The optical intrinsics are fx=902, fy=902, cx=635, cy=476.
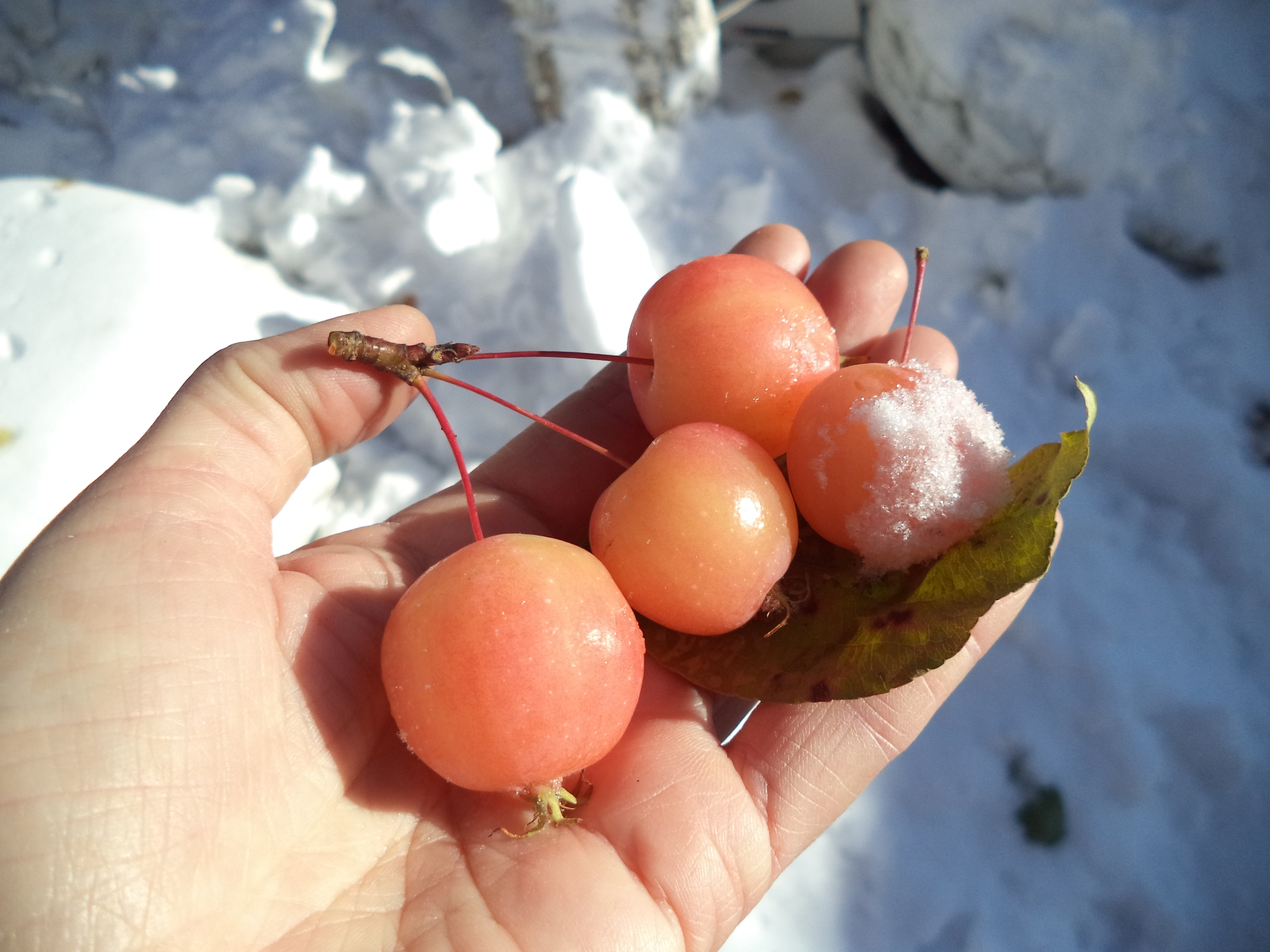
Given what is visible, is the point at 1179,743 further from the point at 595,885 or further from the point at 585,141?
the point at 585,141

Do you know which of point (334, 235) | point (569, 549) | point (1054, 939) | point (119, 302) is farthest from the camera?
point (334, 235)

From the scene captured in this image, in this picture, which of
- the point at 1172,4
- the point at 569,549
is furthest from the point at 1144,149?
the point at 569,549

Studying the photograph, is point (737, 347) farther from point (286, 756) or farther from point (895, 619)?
point (286, 756)

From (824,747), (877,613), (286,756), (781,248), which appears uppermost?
(781,248)

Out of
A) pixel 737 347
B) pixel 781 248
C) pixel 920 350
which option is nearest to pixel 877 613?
pixel 737 347

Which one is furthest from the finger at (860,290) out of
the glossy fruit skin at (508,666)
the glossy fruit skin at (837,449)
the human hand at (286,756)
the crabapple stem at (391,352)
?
the glossy fruit skin at (508,666)

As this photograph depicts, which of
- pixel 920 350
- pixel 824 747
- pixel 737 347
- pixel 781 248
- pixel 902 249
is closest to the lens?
pixel 737 347

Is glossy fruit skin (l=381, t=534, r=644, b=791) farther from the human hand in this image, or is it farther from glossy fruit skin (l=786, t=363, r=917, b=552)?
glossy fruit skin (l=786, t=363, r=917, b=552)
